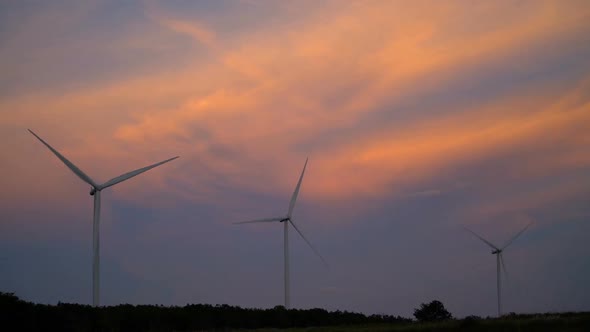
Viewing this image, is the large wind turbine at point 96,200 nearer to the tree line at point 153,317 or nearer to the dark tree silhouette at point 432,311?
the tree line at point 153,317

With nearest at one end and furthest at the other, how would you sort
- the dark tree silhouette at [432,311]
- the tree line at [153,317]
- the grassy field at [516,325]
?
the grassy field at [516,325]
the tree line at [153,317]
the dark tree silhouette at [432,311]

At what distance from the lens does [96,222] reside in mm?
93500

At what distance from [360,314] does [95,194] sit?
4968 cm

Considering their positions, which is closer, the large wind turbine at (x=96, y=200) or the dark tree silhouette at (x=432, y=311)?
the large wind turbine at (x=96, y=200)

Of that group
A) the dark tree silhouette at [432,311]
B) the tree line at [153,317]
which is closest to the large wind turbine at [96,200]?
the tree line at [153,317]

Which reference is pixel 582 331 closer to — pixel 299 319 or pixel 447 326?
pixel 447 326

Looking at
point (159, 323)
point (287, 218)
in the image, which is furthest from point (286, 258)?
point (159, 323)

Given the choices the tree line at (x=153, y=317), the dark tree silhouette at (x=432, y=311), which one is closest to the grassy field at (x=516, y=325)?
the tree line at (x=153, y=317)

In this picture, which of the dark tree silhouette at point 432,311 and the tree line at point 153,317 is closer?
the tree line at point 153,317

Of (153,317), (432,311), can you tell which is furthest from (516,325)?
(432,311)

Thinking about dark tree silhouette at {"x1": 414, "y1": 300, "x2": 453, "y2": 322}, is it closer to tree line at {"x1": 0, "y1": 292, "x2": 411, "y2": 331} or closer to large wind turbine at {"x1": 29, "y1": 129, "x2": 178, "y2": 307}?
tree line at {"x1": 0, "y1": 292, "x2": 411, "y2": 331}

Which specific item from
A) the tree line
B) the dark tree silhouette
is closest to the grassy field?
the tree line

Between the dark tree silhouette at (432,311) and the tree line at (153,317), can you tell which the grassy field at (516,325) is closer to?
the tree line at (153,317)

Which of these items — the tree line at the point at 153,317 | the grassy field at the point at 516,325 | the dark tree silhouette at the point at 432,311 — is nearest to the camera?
the grassy field at the point at 516,325
